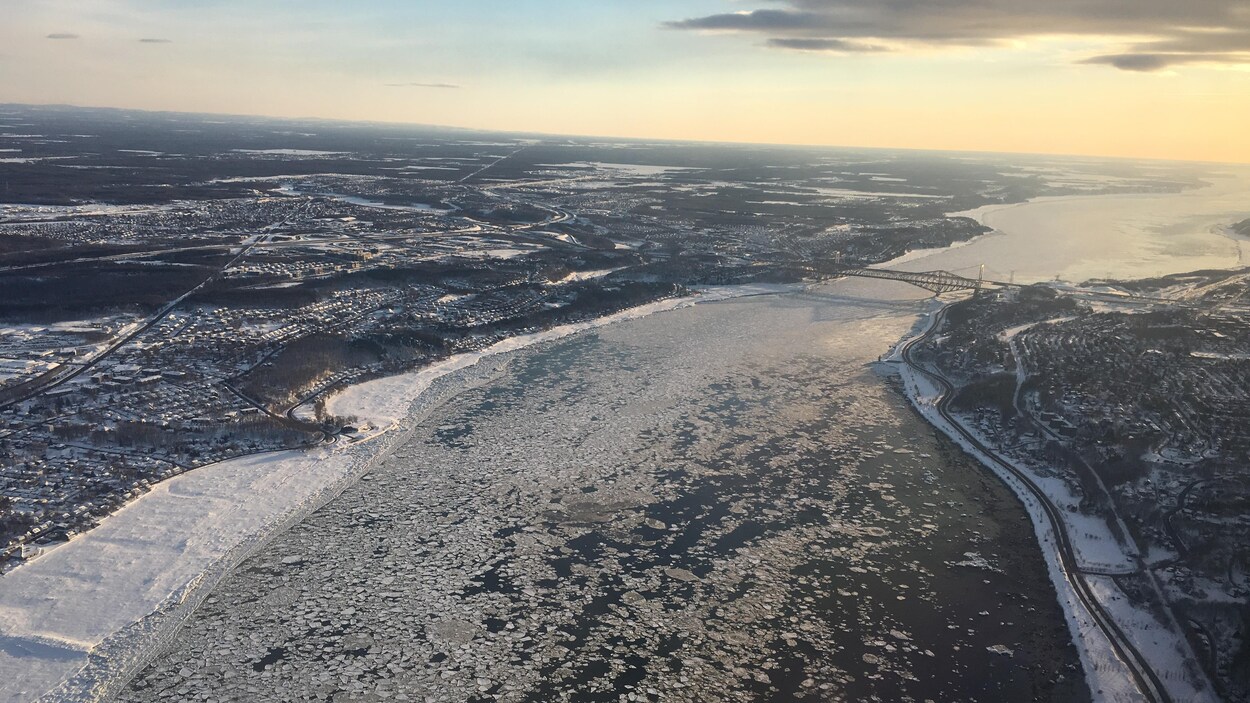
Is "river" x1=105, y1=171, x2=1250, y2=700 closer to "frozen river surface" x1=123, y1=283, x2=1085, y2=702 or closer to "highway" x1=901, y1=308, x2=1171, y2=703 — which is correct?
"frozen river surface" x1=123, y1=283, x2=1085, y2=702

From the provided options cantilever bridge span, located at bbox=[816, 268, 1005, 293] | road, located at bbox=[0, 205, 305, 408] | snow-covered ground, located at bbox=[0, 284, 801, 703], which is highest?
cantilever bridge span, located at bbox=[816, 268, 1005, 293]

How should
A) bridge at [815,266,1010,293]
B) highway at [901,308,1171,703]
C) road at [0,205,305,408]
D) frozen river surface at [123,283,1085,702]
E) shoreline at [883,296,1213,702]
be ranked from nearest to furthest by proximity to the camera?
frozen river surface at [123,283,1085,702]
shoreline at [883,296,1213,702]
highway at [901,308,1171,703]
road at [0,205,305,408]
bridge at [815,266,1010,293]

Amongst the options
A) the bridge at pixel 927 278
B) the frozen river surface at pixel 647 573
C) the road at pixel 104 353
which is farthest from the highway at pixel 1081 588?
the road at pixel 104 353

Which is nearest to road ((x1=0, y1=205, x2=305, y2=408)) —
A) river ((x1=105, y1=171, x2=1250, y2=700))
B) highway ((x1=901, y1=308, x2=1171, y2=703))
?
river ((x1=105, y1=171, x2=1250, y2=700))

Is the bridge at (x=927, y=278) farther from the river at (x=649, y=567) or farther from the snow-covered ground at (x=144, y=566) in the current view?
the snow-covered ground at (x=144, y=566)

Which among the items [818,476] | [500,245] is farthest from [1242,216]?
[818,476]

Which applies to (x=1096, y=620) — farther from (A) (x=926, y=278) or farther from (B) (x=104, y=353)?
(A) (x=926, y=278)

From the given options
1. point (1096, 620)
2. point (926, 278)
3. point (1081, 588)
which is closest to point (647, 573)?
point (1096, 620)
